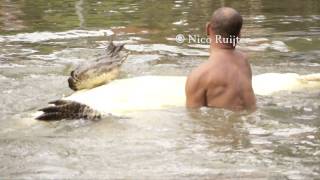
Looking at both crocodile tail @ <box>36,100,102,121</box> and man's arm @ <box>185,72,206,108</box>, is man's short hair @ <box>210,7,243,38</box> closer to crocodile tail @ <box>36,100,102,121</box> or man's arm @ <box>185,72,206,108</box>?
man's arm @ <box>185,72,206,108</box>

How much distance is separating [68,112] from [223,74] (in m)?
1.25

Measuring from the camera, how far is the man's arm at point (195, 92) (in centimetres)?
516

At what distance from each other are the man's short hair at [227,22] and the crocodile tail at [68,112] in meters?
1.17

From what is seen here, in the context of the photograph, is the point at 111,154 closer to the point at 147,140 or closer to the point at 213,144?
the point at 147,140

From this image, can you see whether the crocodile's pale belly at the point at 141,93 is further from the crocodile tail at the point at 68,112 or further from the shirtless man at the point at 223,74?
the shirtless man at the point at 223,74

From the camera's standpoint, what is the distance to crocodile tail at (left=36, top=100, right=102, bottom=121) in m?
5.10

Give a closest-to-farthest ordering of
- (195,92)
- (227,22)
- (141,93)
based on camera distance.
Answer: (227,22)
(195,92)
(141,93)

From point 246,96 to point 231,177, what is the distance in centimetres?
162

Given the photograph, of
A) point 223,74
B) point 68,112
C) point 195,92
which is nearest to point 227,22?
point 223,74

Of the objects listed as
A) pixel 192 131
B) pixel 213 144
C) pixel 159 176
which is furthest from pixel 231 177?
pixel 192 131

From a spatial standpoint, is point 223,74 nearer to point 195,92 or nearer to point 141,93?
point 195,92

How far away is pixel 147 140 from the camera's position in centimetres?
462

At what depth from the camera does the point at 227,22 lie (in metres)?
5.11

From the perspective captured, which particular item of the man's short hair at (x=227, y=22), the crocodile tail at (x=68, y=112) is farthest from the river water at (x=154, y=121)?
the man's short hair at (x=227, y=22)
